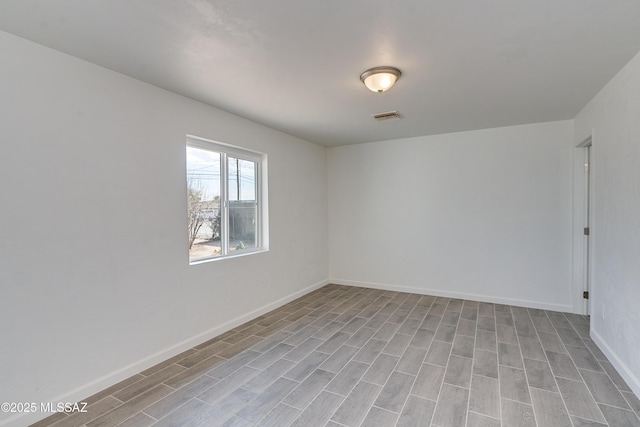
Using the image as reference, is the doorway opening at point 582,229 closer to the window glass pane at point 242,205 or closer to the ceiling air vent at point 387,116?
the ceiling air vent at point 387,116

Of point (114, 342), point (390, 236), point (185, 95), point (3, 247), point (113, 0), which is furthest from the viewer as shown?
point (390, 236)

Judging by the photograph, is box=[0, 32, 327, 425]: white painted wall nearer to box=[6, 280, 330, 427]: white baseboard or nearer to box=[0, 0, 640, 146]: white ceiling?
box=[6, 280, 330, 427]: white baseboard

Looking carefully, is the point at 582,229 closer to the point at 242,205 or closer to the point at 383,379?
the point at 383,379

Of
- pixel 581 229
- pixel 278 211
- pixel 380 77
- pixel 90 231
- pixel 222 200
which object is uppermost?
pixel 380 77

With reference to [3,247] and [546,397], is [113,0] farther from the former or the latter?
[546,397]

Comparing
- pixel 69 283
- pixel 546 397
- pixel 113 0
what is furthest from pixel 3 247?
pixel 546 397

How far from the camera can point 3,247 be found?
1.84 metres

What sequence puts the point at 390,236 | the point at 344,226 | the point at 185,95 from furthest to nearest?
1. the point at 344,226
2. the point at 390,236
3. the point at 185,95

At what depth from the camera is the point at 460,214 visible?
4.50m

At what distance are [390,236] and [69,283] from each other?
4.13 m

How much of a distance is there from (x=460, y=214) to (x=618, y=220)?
2047 millimetres

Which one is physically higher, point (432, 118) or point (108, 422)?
point (432, 118)

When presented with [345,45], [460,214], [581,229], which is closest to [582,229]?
[581,229]

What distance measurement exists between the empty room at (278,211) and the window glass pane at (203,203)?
0.08 feet
